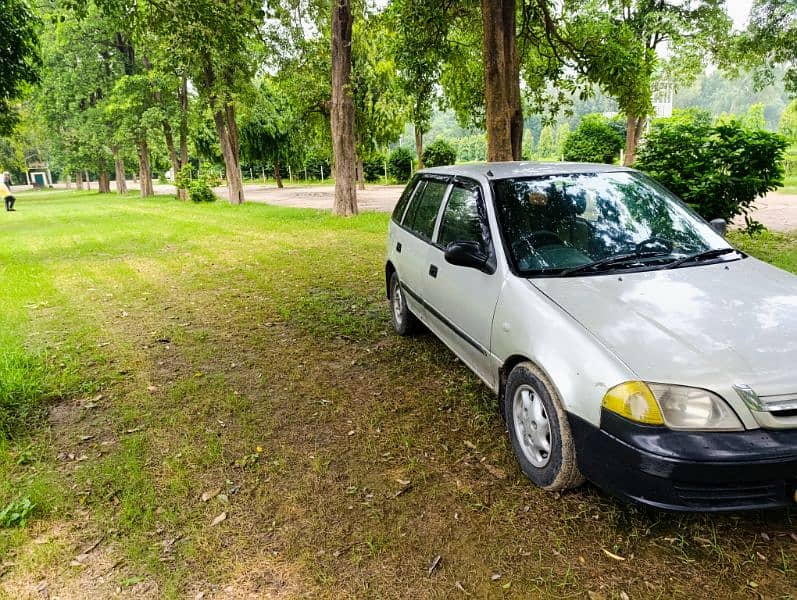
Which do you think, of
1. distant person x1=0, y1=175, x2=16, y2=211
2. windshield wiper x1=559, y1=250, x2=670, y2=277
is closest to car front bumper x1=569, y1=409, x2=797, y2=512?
windshield wiper x1=559, y1=250, x2=670, y2=277

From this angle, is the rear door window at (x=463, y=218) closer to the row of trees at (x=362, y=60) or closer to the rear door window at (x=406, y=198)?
the rear door window at (x=406, y=198)

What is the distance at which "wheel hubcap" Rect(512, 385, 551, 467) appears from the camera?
280 cm

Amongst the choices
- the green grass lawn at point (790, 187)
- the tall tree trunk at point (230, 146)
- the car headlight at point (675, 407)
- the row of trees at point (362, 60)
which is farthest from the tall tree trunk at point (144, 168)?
the car headlight at point (675, 407)

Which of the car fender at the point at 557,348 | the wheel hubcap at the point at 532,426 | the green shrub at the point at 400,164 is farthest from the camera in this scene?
the green shrub at the point at 400,164

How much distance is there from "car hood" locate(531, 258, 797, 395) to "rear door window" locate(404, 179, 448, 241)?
1.57 meters

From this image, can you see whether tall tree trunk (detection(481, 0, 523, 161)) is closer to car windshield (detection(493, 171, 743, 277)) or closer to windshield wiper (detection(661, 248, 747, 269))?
car windshield (detection(493, 171, 743, 277))

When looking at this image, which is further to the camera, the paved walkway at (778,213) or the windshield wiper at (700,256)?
the paved walkway at (778,213)

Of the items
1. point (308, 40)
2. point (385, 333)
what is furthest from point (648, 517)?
point (308, 40)

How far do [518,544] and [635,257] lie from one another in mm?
1839

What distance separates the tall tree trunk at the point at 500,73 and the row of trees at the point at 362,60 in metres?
0.02

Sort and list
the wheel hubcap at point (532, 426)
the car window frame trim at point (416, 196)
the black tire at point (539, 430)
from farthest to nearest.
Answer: the car window frame trim at point (416, 196)
the wheel hubcap at point (532, 426)
the black tire at point (539, 430)

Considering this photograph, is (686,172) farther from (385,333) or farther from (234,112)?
(234,112)

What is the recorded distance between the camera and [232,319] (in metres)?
6.40

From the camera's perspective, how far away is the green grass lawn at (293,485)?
7.79ft
